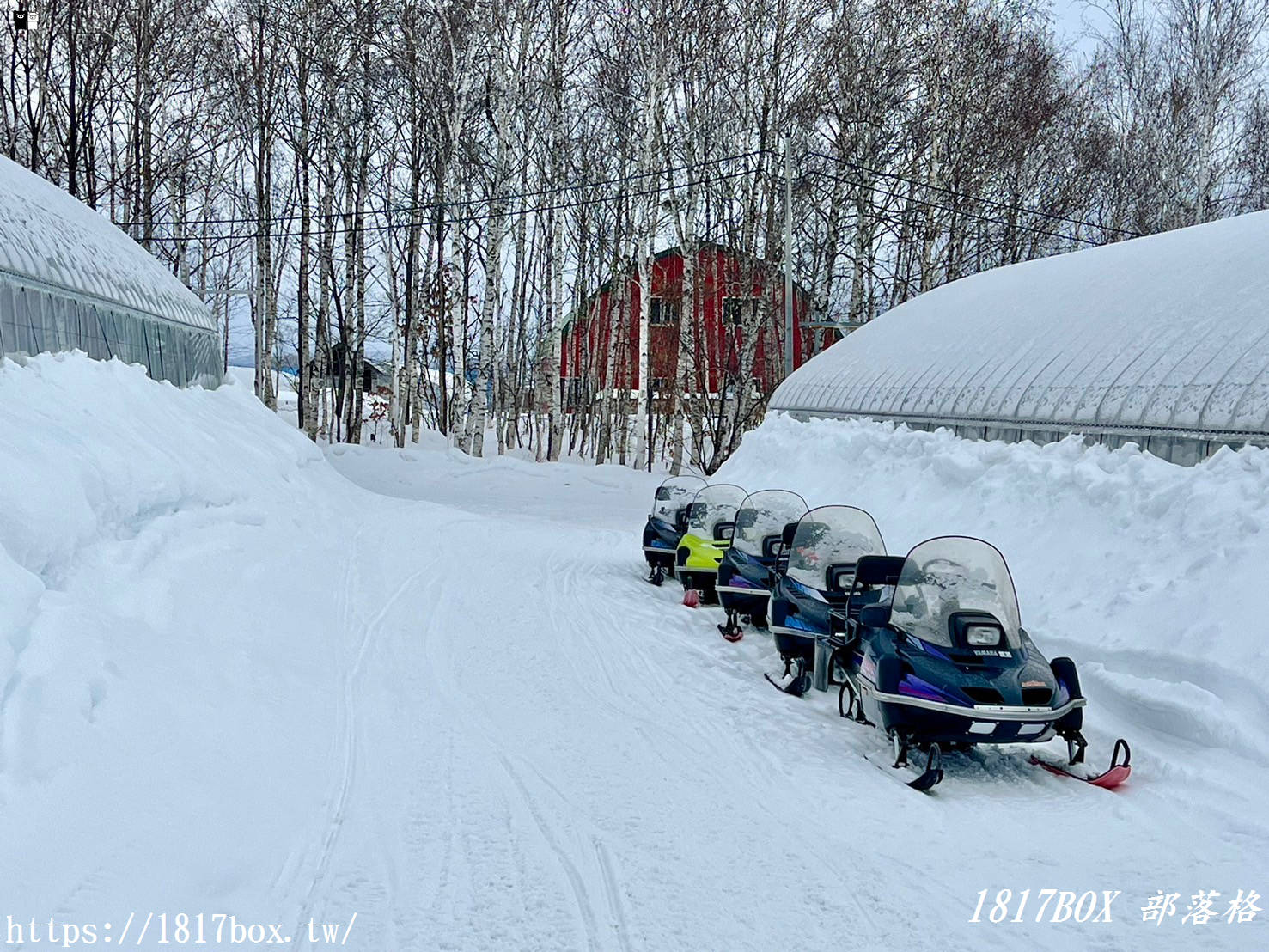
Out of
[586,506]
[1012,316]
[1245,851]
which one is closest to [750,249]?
[586,506]

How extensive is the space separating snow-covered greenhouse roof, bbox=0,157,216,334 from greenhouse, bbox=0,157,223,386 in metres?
0.02

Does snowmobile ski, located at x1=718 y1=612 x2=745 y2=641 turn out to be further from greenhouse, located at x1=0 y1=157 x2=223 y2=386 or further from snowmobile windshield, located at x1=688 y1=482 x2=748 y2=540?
greenhouse, located at x1=0 y1=157 x2=223 y2=386

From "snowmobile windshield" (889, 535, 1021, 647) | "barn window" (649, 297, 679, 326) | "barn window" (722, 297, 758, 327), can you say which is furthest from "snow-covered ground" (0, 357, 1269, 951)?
"barn window" (649, 297, 679, 326)

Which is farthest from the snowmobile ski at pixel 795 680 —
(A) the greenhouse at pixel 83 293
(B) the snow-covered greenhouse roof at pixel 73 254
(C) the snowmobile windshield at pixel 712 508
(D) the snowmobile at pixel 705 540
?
(B) the snow-covered greenhouse roof at pixel 73 254

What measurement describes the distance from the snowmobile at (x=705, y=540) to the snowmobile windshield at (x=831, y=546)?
215 centimetres

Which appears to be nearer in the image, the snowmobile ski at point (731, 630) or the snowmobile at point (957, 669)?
the snowmobile at point (957, 669)

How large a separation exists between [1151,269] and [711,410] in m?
16.7

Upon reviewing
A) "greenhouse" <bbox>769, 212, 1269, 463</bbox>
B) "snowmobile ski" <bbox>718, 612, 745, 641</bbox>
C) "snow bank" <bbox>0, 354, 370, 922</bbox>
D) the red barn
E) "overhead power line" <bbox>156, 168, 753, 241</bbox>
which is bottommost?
"snowmobile ski" <bbox>718, 612, 745, 641</bbox>

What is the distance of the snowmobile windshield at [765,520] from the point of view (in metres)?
11.2

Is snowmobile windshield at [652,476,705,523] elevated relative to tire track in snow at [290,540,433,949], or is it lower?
elevated

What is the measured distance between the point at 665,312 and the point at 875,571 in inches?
1019

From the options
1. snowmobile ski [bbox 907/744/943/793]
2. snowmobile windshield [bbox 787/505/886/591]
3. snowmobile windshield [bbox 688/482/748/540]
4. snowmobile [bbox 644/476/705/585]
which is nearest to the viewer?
snowmobile ski [bbox 907/744/943/793]

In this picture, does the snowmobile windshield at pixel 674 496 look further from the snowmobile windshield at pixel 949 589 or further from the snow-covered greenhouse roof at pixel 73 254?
the snow-covered greenhouse roof at pixel 73 254

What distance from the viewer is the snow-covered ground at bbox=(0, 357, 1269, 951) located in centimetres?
442
